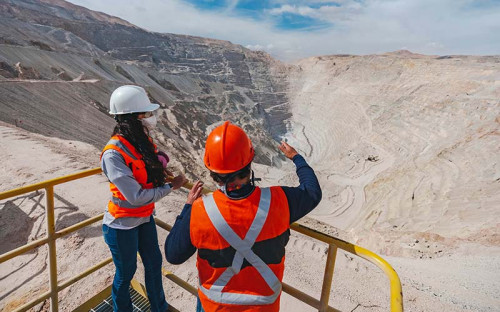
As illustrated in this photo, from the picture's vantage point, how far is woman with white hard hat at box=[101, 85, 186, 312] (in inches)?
78.5

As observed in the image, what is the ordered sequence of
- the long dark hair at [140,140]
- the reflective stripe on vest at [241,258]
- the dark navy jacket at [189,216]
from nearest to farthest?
the reflective stripe on vest at [241,258], the dark navy jacket at [189,216], the long dark hair at [140,140]

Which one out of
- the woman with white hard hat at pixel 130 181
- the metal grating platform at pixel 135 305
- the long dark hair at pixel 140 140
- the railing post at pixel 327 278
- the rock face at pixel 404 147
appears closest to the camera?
the railing post at pixel 327 278

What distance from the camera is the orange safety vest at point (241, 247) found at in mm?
1371

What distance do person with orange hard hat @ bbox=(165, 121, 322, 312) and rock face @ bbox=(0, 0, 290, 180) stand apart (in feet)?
40.4

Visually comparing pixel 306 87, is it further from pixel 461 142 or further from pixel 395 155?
pixel 461 142

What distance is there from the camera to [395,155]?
23422mm

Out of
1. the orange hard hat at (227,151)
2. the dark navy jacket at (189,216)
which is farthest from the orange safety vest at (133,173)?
the orange hard hat at (227,151)

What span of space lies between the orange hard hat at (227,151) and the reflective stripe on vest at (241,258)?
0.16 metres

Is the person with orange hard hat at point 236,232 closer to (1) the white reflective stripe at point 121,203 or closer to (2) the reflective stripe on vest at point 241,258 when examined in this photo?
(2) the reflective stripe on vest at point 241,258

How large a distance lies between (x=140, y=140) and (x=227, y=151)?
0.98 meters

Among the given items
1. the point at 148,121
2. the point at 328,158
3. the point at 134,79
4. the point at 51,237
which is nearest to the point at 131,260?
the point at 51,237

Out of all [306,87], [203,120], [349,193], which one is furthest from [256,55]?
[349,193]

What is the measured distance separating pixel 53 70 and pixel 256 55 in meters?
47.5

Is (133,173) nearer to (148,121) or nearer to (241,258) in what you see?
(148,121)
